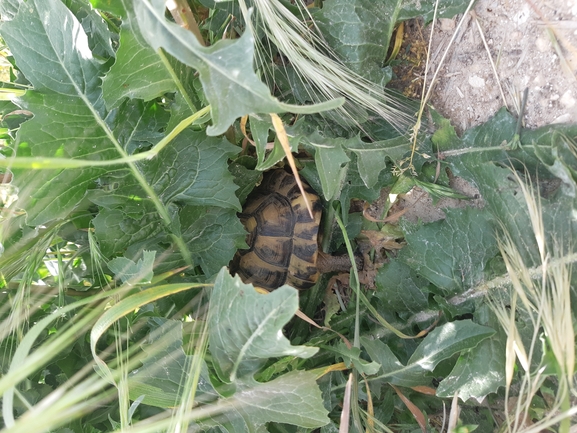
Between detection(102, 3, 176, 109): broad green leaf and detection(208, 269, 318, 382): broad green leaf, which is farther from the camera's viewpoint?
detection(102, 3, 176, 109): broad green leaf

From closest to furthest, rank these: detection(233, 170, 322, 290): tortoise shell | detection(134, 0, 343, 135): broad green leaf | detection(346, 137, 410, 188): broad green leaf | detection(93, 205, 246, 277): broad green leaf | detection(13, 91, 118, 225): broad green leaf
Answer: detection(134, 0, 343, 135): broad green leaf → detection(13, 91, 118, 225): broad green leaf → detection(346, 137, 410, 188): broad green leaf → detection(93, 205, 246, 277): broad green leaf → detection(233, 170, 322, 290): tortoise shell

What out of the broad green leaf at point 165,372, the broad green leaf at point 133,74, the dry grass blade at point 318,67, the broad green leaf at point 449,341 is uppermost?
the broad green leaf at point 133,74

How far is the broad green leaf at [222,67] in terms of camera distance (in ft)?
2.29

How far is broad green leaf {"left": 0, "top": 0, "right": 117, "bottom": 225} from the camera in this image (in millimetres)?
1007

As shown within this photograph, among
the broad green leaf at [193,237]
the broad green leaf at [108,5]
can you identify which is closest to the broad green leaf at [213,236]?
the broad green leaf at [193,237]

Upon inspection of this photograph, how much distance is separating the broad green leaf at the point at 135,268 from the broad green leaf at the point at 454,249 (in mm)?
681

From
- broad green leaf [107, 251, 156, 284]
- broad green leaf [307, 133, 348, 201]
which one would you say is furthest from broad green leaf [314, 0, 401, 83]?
broad green leaf [107, 251, 156, 284]

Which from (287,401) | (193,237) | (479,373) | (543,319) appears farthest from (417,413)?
(193,237)

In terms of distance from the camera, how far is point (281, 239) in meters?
1.64

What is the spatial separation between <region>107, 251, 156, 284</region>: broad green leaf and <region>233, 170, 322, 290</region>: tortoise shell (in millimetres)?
593

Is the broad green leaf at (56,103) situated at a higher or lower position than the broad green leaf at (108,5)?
lower

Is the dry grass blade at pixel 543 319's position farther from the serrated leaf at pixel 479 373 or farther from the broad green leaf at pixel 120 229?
the broad green leaf at pixel 120 229

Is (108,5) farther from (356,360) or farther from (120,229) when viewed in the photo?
(356,360)

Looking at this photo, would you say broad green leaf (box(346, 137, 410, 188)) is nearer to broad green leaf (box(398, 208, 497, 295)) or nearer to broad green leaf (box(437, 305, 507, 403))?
broad green leaf (box(398, 208, 497, 295))
